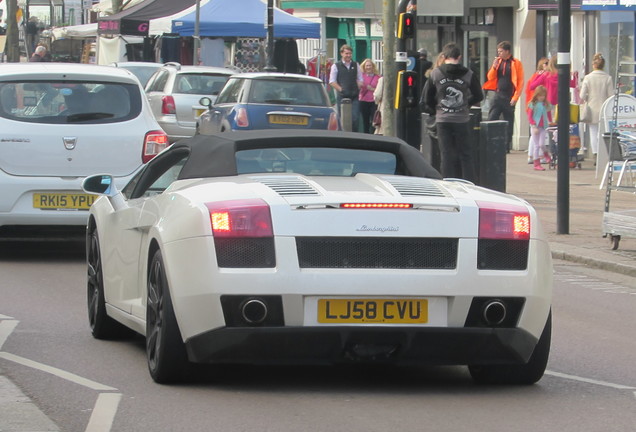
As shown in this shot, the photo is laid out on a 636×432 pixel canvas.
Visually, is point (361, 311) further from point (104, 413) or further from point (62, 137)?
point (62, 137)

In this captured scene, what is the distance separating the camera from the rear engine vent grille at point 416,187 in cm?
698

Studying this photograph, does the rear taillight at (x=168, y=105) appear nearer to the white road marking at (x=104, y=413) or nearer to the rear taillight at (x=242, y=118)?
the rear taillight at (x=242, y=118)

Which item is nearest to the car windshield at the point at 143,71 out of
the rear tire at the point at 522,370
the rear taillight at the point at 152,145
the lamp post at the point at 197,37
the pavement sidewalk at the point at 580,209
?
the lamp post at the point at 197,37

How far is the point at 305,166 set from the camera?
7.77m

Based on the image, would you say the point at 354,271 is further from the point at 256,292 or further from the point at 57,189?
the point at 57,189

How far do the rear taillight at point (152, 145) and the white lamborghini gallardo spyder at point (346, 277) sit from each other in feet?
20.0

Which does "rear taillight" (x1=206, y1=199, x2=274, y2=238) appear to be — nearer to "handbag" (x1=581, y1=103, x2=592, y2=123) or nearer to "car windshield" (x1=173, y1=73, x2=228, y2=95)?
"handbag" (x1=581, y1=103, x2=592, y2=123)

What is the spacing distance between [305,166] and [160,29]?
34316 mm

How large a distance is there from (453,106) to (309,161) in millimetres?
10207

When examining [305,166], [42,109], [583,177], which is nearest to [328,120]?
[583,177]

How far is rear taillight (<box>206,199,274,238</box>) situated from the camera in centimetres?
661

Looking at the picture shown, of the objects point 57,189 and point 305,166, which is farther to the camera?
point 57,189

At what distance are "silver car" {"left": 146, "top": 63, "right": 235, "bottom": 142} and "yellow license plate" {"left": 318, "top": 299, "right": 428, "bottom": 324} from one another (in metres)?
22.4

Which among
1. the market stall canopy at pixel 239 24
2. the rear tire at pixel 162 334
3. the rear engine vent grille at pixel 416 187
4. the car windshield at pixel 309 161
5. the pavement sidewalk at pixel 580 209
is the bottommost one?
the pavement sidewalk at pixel 580 209
